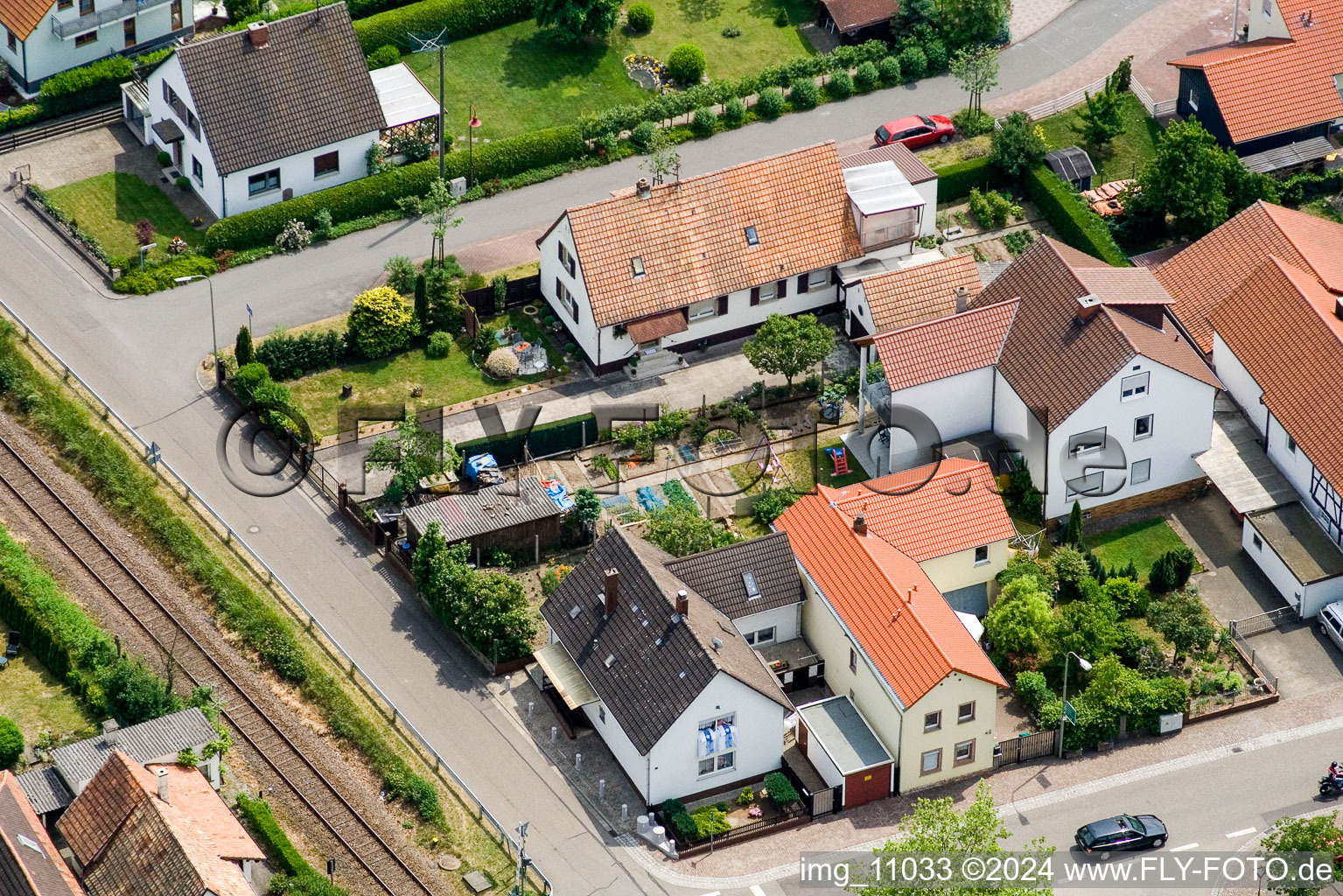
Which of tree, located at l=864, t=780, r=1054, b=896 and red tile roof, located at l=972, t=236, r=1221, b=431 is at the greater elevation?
red tile roof, located at l=972, t=236, r=1221, b=431

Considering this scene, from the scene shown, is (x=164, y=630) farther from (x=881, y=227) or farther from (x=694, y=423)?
(x=881, y=227)

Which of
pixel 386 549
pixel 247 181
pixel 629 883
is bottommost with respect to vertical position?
pixel 629 883

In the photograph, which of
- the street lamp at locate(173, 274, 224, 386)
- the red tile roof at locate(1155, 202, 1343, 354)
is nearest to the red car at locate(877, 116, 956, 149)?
the red tile roof at locate(1155, 202, 1343, 354)

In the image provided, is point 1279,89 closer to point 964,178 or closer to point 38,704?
point 964,178

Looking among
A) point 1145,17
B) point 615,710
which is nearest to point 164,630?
point 615,710

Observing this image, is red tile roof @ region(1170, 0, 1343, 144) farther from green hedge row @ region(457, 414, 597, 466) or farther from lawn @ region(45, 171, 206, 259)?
lawn @ region(45, 171, 206, 259)

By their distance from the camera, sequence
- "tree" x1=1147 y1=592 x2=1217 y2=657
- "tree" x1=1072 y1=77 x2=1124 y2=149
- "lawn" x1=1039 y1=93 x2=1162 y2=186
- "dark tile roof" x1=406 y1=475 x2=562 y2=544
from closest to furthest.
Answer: "tree" x1=1147 y1=592 x2=1217 y2=657 < "dark tile roof" x1=406 y1=475 x2=562 y2=544 < "tree" x1=1072 y1=77 x2=1124 y2=149 < "lawn" x1=1039 y1=93 x2=1162 y2=186

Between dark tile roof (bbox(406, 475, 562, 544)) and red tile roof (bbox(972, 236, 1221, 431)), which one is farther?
red tile roof (bbox(972, 236, 1221, 431))

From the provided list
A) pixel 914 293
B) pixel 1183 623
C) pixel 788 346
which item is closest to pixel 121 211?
pixel 788 346
